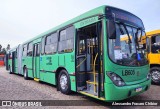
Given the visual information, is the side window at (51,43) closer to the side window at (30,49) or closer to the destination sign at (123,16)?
the side window at (30,49)

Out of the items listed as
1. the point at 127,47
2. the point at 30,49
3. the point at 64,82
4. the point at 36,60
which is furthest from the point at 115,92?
the point at 30,49

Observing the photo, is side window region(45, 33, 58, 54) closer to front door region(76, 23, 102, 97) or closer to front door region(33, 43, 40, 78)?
front door region(33, 43, 40, 78)

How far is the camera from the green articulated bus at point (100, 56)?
447 cm

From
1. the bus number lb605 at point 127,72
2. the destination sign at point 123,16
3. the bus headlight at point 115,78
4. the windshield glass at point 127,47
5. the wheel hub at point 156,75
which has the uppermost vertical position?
the destination sign at point 123,16

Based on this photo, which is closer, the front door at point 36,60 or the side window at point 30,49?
the front door at point 36,60

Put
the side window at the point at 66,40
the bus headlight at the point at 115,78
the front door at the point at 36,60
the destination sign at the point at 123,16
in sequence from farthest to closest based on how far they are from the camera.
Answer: the front door at the point at 36,60, the side window at the point at 66,40, the destination sign at the point at 123,16, the bus headlight at the point at 115,78

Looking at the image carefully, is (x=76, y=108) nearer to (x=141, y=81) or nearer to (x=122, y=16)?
(x=141, y=81)

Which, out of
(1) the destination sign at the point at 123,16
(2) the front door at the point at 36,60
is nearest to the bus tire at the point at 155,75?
(1) the destination sign at the point at 123,16

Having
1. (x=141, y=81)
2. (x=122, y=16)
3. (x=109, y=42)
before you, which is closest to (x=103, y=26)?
(x=109, y=42)

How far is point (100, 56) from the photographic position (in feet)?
15.4

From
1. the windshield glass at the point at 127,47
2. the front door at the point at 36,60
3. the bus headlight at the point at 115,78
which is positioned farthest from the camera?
the front door at the point at 36,60

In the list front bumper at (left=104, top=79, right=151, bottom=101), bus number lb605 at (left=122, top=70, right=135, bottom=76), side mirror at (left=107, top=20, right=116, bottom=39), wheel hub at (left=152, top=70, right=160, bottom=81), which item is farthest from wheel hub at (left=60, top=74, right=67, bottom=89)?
wheel hub at (left=152, top=70, right=160, bottom=81)

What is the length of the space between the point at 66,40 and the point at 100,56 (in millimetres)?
2303

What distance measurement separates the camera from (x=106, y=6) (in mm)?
4785
